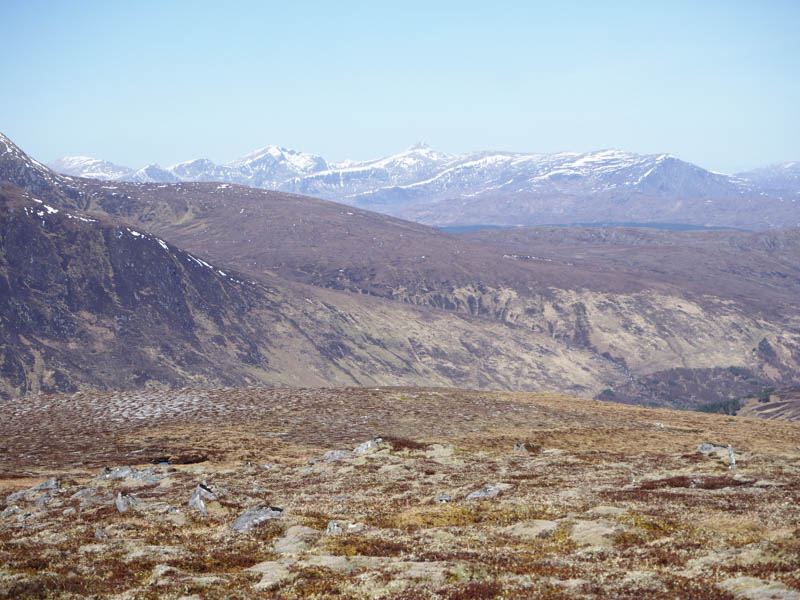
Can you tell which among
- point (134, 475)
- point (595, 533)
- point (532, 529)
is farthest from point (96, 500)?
point (595, 533)

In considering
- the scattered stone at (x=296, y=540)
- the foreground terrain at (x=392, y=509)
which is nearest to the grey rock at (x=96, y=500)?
the foreground terrain at (x=392, y=509)

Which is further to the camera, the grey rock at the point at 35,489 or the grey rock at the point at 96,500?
the grey rock at the point at 35,489

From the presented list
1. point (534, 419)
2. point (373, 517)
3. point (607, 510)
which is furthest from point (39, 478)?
point (534, 419)

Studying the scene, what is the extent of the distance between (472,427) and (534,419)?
977cm

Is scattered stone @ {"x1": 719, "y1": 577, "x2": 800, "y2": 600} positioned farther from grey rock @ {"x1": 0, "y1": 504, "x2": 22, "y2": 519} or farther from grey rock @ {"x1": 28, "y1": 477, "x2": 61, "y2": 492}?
grey rock @ {"x1": 28, "y1": 477, "x2": 61, "y2": 492}

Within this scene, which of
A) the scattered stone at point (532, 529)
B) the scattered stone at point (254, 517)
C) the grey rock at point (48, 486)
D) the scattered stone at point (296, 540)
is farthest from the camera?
the grey rock at point (48, 486)

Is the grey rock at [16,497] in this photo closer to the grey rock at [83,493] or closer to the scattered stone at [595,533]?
the grey rock at [83,493]

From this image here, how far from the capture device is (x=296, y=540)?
91.4 ft

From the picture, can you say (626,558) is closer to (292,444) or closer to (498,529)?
(498,529)

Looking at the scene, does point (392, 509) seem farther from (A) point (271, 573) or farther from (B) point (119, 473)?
(B) point (119, 473)

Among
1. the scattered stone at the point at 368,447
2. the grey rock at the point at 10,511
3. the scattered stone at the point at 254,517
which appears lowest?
the scattered stone at the point at 368,447

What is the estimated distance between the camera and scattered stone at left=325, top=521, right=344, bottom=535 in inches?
1139

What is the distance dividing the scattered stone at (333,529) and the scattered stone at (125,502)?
12.6 m

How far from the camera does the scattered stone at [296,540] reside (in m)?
26.7
